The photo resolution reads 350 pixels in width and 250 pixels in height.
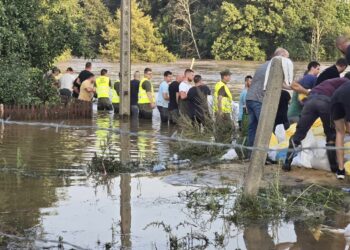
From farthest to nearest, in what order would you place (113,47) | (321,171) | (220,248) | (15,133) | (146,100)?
(113,47), (146,100), (15,133), (321,171), (220,248)

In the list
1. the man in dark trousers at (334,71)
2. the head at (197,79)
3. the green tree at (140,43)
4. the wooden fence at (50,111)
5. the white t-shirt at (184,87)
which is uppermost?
the green tree at (140,43)

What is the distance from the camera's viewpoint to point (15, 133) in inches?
578

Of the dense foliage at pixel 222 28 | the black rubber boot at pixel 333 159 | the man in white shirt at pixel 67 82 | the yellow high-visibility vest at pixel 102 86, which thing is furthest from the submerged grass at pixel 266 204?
the dense foliage at pixel 222 28

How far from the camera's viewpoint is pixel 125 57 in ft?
62.5

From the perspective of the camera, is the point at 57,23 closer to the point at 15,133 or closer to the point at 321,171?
the point at 15,133

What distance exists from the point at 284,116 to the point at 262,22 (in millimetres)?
61534

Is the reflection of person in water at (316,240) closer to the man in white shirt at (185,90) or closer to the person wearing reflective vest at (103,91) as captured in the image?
the man in white shirt at (185,90)

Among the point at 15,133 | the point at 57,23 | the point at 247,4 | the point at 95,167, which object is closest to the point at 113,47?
the point at 247,4

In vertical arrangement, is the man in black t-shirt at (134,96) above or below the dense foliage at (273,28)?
below

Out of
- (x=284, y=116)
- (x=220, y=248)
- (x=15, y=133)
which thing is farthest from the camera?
(x=15, y=133)

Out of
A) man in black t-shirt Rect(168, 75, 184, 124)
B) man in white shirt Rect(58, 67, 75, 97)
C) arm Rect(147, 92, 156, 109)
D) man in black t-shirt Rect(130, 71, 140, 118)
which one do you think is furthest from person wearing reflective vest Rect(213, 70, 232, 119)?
man in white shirt Rect(58, 67, 75, 97)

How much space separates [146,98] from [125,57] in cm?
127

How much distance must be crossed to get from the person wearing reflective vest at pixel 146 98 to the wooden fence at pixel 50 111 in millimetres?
1375

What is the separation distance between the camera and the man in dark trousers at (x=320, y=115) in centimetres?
938
